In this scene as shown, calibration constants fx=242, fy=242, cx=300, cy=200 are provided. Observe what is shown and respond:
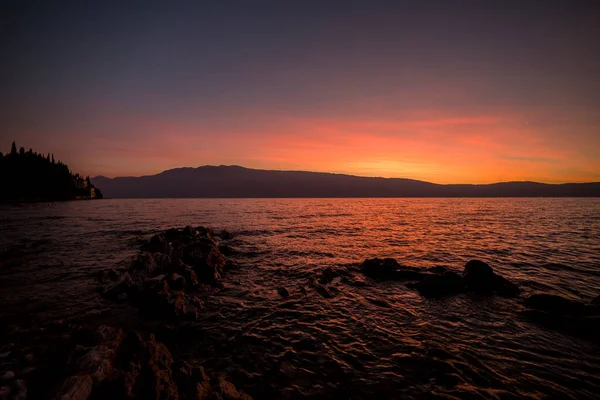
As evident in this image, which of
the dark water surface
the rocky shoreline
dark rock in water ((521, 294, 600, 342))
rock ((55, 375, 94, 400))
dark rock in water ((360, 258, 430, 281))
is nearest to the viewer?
rock ((55, 375, 94, 400))

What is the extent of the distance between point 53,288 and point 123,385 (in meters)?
12.3

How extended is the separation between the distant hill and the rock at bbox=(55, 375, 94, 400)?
18262 centimetres

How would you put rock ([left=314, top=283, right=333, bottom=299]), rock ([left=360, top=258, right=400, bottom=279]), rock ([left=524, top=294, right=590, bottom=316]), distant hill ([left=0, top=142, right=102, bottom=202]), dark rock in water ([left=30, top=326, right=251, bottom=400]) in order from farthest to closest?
distant hill ([left=0, top=142, right=102, bottom=202]) < rock ([left=360, top=258, right=400, bottom=279]) < rock ([left=314, top=283, right=333, bottom=299]) < rock ([left=524, top=294, right=590, bottom=316]) < dark rock in water ([left=30, top=326, right=251, bottom=400])

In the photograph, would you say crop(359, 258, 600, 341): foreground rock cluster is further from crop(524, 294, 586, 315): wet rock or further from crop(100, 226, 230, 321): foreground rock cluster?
crop(100, 226, 230, 321): foreground rock cluster

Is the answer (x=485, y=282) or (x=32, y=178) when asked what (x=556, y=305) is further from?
(x=32, y=178)

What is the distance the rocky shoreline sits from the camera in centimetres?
595

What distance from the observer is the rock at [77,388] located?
17.0ft

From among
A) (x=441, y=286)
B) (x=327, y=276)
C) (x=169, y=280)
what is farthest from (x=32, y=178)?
(x=441, y=286)

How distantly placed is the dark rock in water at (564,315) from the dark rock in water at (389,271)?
18.2 ft

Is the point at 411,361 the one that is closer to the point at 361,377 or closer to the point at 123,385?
the point at 361,377

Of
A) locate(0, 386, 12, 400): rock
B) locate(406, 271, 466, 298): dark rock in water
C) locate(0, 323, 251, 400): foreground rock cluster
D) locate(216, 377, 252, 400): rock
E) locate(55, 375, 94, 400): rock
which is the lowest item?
locate(406, 271, 466, 298): dark rock in water

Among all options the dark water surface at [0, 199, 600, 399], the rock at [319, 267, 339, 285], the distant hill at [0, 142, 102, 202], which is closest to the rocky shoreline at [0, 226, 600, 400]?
the rock at [319, 267, 339, 285]

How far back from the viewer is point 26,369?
21.8ft

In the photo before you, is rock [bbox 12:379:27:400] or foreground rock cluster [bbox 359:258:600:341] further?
foreground rock cluster [bbox 359:258:600:341]
